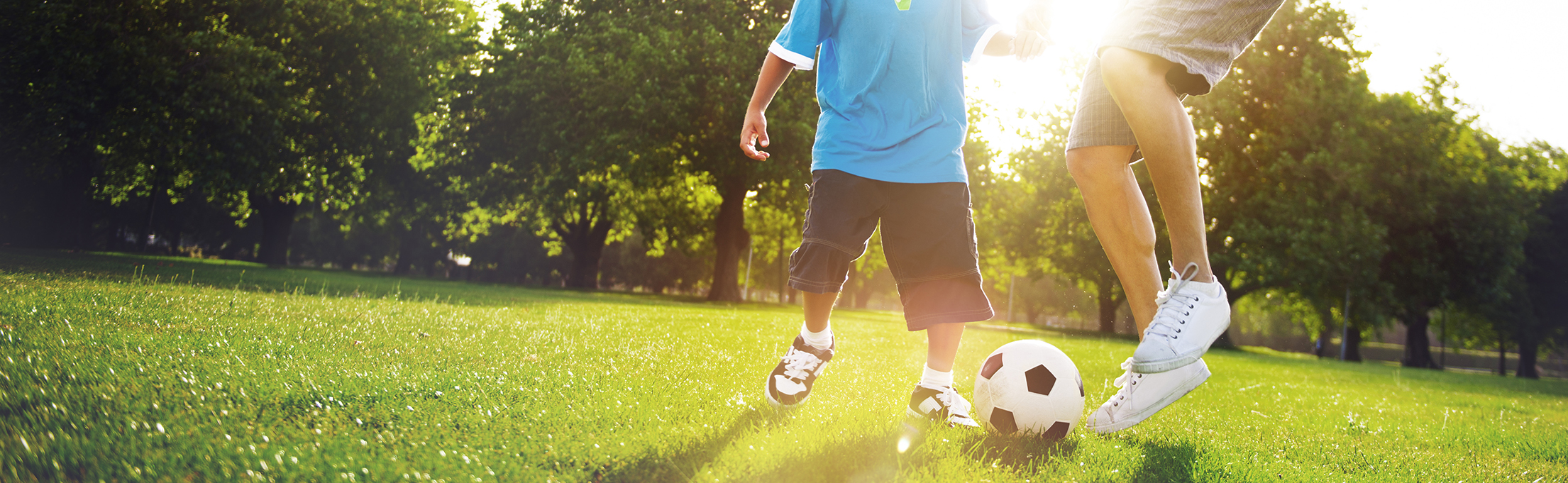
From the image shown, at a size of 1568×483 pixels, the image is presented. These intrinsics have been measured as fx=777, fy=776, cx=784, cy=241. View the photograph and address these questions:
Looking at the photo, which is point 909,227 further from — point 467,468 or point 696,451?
point 467,468

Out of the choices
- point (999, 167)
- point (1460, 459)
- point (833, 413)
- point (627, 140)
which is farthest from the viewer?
point (999, 167)

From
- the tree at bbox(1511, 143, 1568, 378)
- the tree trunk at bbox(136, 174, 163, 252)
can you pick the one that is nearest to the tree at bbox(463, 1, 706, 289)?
the tree trunk at bbox(136, 174, 163, 252)

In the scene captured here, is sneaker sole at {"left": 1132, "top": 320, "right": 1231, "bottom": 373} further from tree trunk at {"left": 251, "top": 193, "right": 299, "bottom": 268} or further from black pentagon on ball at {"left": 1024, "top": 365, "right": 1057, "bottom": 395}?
tree trunk at {"left": 251, "top": 193, "right": 299, "bottom": 268}

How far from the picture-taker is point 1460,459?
312cm

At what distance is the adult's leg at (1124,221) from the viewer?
2934 mm

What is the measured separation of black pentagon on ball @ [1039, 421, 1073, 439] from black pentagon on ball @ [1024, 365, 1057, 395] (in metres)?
0.11

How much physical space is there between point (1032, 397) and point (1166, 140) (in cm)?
102

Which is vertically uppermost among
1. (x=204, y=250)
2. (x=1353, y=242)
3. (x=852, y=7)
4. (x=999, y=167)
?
(x=999, y=167)

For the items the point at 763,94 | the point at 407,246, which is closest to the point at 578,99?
the point at 763,94

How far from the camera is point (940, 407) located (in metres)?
2.86

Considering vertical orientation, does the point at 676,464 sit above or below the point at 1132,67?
below

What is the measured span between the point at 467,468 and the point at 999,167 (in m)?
26.1

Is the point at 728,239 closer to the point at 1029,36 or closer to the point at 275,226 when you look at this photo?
the point at 275,226

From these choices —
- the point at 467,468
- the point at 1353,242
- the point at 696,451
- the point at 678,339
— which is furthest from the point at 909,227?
the point at 1353,242
